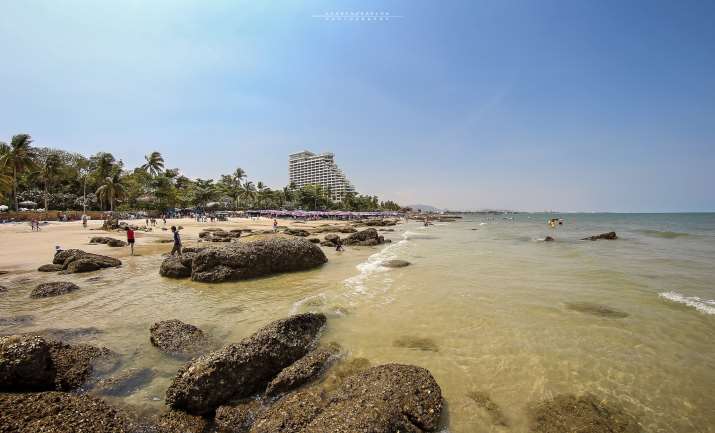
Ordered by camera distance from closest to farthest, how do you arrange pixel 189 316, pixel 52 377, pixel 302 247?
pixel 52 377 < pixel 189 316 < pixel 302 247

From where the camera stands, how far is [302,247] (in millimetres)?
14633

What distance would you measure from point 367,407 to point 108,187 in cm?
5891

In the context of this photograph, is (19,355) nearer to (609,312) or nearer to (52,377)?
(52,377)

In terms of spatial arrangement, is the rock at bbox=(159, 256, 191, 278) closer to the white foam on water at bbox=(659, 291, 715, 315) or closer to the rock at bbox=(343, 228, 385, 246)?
the rock at bbox=(343, 228, 385, 246)

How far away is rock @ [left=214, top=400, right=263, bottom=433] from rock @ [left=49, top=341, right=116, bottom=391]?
260 cm

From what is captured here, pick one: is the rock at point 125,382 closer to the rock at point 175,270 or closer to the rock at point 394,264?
the rock at point 175,270

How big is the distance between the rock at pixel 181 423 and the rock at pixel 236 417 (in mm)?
185

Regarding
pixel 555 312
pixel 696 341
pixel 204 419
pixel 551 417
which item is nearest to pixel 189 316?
pixel 204 419

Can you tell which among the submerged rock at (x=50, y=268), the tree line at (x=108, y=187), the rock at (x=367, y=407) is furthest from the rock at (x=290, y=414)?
the tree line at (x=108, y=187)

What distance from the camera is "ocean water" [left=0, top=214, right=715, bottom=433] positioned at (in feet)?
16.0

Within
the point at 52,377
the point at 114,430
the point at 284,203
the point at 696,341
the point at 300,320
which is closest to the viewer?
the point at 114,430

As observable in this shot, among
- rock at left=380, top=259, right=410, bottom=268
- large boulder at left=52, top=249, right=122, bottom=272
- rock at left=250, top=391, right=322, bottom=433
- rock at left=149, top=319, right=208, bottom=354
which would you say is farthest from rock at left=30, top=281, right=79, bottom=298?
rock at left=380, top=259, right=410, bottom=268

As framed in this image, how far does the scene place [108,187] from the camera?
47406 mm

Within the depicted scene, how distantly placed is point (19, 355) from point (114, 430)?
1.91 meters
